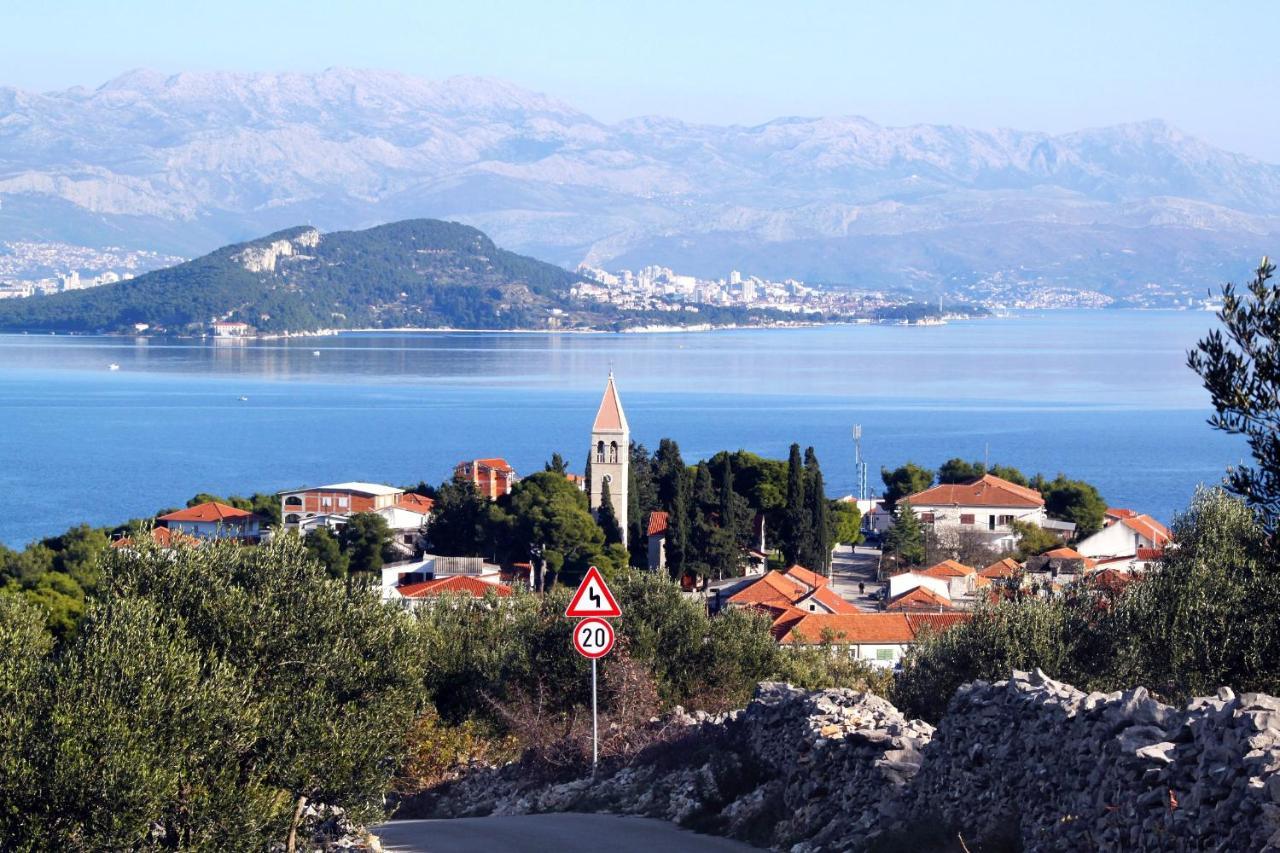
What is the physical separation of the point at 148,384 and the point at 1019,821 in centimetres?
10944

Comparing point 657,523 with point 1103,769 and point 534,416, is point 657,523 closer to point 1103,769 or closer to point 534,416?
point 1103,769

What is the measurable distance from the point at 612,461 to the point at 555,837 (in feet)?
90.7

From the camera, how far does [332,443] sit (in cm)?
7400

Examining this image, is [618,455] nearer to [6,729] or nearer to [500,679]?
[500,679]

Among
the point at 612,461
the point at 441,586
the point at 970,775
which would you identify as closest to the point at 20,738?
the point at 970,775

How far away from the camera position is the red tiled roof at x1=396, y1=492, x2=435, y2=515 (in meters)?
40.0

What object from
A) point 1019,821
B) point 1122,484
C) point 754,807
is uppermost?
point 1019,821

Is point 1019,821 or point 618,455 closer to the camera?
point 1019,821

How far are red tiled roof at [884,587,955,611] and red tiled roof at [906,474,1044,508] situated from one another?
10.1m

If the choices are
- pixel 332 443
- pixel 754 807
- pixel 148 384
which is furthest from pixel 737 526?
pixel 148 384

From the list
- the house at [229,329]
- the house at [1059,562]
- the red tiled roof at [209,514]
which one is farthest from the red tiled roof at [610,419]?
the house at [229,329]

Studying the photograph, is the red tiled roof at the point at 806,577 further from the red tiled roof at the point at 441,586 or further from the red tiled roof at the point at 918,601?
the red tiled roof at the point at 441,586

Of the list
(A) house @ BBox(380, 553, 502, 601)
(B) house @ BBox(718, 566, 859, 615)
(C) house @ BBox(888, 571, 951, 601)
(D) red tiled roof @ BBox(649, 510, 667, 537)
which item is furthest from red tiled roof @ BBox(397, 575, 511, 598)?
(C) house @ BBox(888, 571, 951, 601)

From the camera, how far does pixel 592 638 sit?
9.71 m
